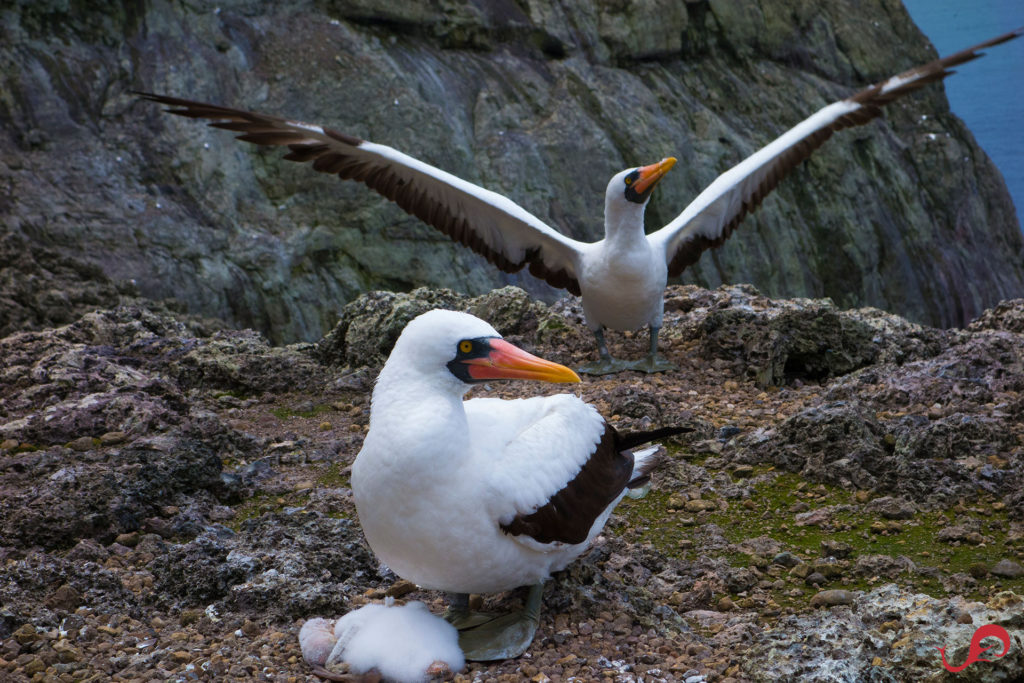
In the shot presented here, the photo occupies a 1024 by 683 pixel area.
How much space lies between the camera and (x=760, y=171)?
718 cm

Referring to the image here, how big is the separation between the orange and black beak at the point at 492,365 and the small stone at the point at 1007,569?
1.75 metres

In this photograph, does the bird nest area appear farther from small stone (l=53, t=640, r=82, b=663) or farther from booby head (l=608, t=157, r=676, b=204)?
booby head (l=608, t=157, r=676, b=204)

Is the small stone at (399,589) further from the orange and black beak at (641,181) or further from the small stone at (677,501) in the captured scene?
the orange and black beak at (641,181)

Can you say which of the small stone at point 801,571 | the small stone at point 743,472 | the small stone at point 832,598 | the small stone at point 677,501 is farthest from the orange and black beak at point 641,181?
the small stone at point 832,598

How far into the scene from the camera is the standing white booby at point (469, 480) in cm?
281

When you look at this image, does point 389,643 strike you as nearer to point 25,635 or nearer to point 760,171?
point 25,635

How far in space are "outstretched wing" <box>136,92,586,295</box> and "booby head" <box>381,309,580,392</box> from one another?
2910mm

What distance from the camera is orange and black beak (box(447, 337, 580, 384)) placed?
2.98m

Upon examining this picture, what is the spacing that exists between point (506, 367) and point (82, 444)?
8.42 feet

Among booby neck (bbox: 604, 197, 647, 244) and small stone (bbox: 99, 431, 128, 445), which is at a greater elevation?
booby neck (bbox: 604, 197, 647, 244)

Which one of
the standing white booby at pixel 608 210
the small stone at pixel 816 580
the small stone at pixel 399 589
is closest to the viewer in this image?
the small stone at pixel 399 589

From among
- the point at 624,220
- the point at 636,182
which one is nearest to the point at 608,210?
the point at 624,220

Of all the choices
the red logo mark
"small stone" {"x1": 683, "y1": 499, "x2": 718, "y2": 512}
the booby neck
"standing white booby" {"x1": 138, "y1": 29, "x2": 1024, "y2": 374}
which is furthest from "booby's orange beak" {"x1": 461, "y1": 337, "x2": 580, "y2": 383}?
the booby neck

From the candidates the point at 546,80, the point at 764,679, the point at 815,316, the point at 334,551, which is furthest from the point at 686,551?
the point at 546,80
